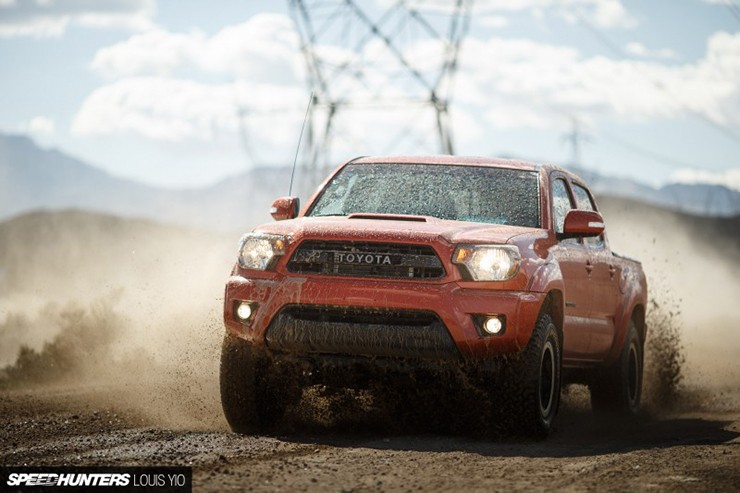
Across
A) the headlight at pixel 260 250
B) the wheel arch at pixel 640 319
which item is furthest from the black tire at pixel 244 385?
the wheel arch at pixel 640 319

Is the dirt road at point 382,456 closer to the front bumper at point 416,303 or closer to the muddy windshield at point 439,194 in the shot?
the front bumper at point 416,303

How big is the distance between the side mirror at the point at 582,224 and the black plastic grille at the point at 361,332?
162 cm

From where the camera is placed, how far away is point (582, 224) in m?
9.07

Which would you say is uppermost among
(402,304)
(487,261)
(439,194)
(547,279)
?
(439,194)

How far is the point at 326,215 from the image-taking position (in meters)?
9.23

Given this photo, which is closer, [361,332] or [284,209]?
[361,332]

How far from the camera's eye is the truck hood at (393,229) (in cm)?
811

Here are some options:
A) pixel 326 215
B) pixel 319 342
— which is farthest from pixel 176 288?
pixel 319 342

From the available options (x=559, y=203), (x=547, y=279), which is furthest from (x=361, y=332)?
(x=559, y=203)

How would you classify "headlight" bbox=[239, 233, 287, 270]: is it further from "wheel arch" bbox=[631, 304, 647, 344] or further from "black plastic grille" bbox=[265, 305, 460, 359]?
"wheel arch" bbox=[631, 304, 647, 344]

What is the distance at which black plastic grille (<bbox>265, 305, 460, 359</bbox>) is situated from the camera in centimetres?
789

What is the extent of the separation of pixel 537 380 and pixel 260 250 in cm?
187

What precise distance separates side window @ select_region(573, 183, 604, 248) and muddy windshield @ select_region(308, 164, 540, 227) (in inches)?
41.2

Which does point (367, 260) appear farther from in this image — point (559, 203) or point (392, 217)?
point (559, 203)
